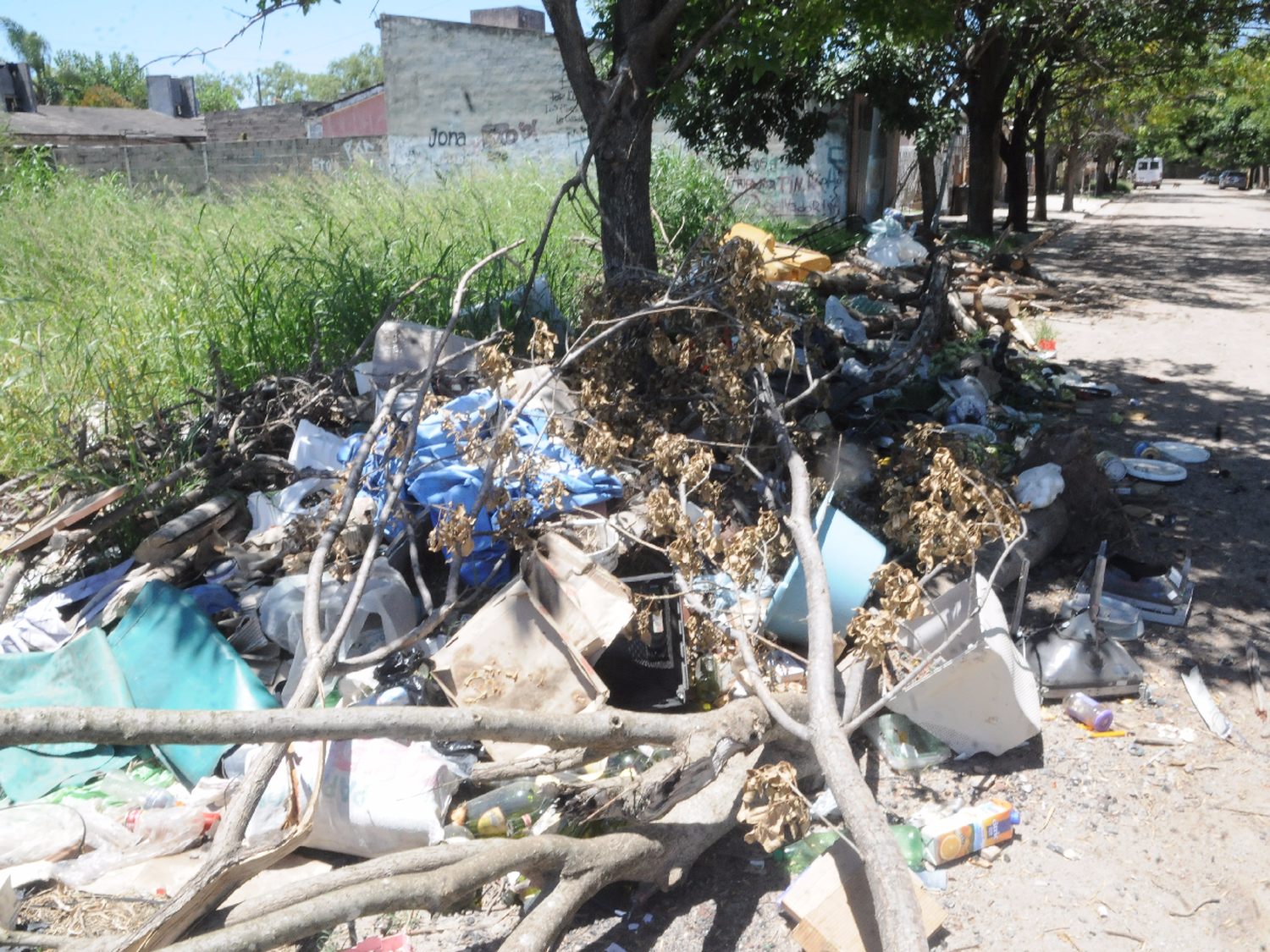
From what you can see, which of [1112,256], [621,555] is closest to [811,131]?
[1112,256]

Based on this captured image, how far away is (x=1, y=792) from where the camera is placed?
2.86 m

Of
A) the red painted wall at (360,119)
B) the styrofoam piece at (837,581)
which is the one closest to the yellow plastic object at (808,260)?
the styrofoam piece at (837,581)

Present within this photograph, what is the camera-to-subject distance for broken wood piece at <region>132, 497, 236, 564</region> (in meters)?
3.50

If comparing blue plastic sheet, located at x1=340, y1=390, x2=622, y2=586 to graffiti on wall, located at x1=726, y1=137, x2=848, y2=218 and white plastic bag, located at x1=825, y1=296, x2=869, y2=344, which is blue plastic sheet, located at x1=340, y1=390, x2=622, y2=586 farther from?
graffiti on wall, located at x1=726, y1=137, x2=848, y2=218

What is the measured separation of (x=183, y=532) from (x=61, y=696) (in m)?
0.79

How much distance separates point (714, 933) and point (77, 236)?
687cm

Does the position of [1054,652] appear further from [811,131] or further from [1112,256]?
[1112,256]

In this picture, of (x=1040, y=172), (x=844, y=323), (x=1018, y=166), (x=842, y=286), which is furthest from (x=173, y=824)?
(x=1040, y=172)

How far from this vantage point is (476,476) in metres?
3.50

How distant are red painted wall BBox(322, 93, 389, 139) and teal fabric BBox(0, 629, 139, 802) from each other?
25990mm

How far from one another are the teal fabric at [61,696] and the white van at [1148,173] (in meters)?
57.9

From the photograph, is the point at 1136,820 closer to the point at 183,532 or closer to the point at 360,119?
the point at 183,532

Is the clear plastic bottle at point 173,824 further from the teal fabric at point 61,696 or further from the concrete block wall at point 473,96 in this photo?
the concrete block wall at point 473,96

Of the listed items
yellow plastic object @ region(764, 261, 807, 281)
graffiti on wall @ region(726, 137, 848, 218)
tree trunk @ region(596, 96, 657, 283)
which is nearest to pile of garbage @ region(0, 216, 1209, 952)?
tree trunk @ region(596, 96, 657, 283)
